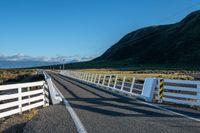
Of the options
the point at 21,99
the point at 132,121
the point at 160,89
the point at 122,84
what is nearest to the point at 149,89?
the point at 160,89

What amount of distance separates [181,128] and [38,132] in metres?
3.72

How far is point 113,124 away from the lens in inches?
424

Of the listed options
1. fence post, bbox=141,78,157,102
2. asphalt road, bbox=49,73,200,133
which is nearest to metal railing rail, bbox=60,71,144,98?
fence post, bbox=141,78,157,102

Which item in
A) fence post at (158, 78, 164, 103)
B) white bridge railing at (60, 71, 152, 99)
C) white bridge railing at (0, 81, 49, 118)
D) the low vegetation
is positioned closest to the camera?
the low vegetation

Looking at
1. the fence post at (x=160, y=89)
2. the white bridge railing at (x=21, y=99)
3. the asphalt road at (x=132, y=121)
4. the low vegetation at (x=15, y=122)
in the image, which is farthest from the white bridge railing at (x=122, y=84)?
the low vegetation at (x=15, y=122)

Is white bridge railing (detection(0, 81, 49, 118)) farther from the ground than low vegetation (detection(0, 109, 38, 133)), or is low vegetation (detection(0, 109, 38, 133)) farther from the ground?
white bridge railing (detection(0, 81, 49, 118))

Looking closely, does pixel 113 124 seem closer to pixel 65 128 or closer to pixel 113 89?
pixel 65 128

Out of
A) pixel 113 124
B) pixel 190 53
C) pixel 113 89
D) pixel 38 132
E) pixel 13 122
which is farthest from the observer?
pixel 190 53

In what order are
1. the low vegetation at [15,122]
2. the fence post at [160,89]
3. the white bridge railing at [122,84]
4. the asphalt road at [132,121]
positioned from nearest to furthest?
the asphalt road at [132,121] → the low vegetation at [15,122] → the fence post at [160,89] → the white bridge railing at [122,84]

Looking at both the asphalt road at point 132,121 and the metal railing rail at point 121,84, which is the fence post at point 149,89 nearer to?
the metal railing rail at point 121,84

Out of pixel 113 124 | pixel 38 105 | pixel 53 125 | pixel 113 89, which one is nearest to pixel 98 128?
pixel 113 124

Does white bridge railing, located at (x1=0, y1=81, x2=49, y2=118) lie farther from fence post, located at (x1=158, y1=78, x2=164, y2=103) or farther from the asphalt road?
fence post, located at (x1=158, y1=78, x2=164, y2=103)

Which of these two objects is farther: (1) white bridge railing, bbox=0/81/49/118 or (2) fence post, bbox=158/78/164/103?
(2) fence post, bbox=158/78/164/103

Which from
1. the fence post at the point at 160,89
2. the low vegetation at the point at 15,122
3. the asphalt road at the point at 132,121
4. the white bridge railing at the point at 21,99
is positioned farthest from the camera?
the fence post at the point at 160,89
